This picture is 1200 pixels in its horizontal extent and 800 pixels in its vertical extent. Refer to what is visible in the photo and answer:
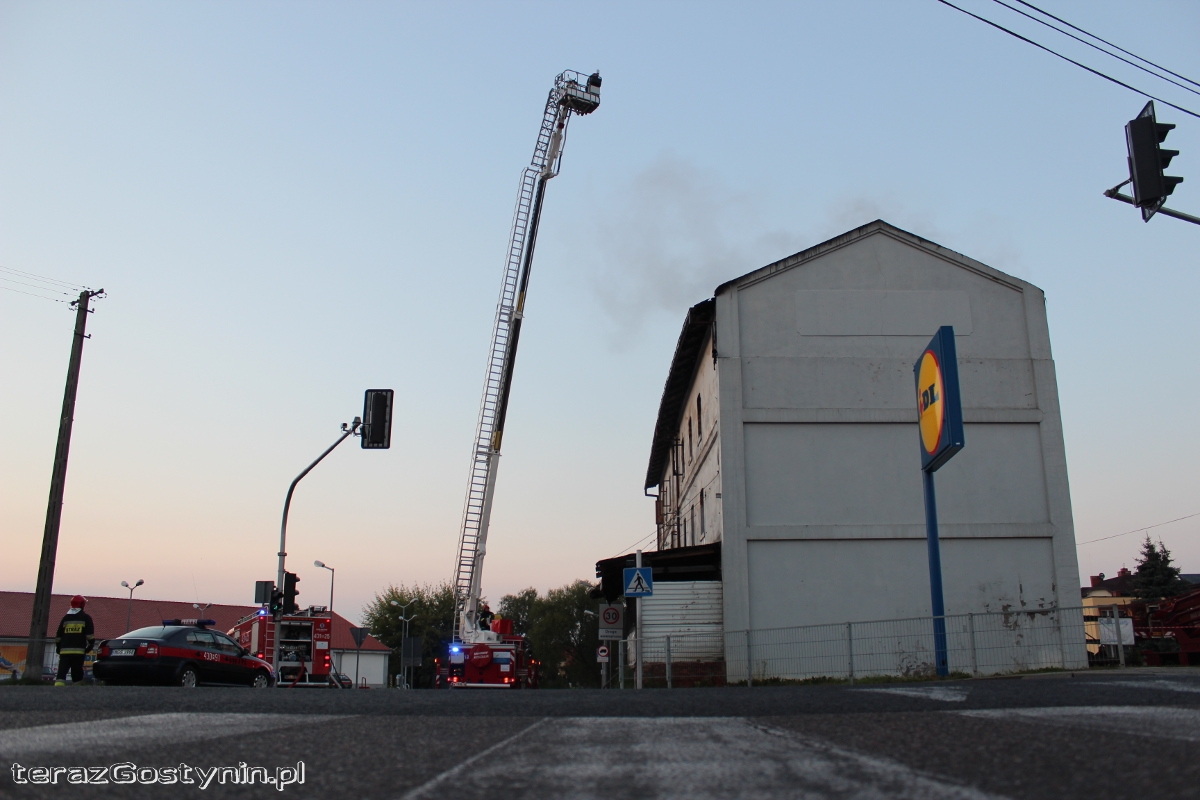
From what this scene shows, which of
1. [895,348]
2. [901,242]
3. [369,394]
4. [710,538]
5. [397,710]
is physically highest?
[901,242]

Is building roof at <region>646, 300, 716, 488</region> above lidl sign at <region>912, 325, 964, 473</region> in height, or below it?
above

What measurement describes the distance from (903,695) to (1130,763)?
5010mm

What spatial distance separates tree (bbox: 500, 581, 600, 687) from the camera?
264 ft

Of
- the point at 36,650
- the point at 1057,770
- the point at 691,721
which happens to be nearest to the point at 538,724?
the point at 691,721

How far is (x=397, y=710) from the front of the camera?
7527 mm

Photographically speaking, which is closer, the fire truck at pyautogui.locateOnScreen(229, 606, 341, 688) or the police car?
the police car

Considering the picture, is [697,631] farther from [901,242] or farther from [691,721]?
[691,721]

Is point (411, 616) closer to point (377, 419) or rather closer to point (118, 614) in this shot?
point (118, 614)

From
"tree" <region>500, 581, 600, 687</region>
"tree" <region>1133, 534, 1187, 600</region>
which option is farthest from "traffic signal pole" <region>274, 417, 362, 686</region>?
"tree" <region>500, 581, 600, 687</region>

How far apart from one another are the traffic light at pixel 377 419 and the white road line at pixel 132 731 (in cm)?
1215

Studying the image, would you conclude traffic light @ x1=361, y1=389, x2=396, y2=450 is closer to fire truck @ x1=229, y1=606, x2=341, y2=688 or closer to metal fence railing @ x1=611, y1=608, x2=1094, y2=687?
metal fence railing @ x1=611, y1=608, x2=1094, y2=687

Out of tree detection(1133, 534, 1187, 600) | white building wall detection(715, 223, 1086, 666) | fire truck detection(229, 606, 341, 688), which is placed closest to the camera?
white building wall detection(715, 223, 1086, 666)

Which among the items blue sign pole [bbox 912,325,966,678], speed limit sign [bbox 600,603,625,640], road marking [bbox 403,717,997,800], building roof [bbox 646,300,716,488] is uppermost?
building roof [bbox 646,300,716,488]

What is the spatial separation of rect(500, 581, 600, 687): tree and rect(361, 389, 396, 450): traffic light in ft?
205
